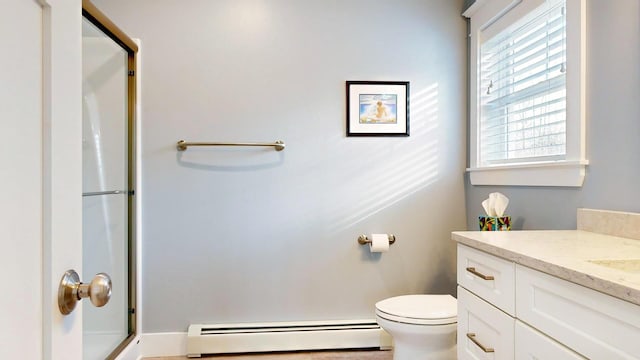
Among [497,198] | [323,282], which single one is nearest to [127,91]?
[323,282]

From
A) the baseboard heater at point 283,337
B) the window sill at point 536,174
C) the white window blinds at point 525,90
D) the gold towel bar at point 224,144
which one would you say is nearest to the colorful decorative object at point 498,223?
the window sill at point 536,174

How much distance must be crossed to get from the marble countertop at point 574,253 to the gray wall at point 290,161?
1.04 metres

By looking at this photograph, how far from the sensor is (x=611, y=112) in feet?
4.73

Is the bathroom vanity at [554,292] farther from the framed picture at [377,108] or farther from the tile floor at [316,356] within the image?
the framed picture at [377,108]

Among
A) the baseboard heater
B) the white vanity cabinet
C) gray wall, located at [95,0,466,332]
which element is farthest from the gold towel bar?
the white vanity cabinet

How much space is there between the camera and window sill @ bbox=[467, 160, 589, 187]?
62.0 inches

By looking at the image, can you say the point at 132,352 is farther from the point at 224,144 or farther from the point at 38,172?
the point at 38,172

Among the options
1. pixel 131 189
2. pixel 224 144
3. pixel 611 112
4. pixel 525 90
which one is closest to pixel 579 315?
pixel 611 112

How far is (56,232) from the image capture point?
611 mm

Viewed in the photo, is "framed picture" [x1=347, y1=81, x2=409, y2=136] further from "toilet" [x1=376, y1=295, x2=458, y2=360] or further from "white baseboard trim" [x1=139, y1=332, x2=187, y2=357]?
"white baseboard trim" [x1=139, y1=332, x2=187, y2=357]

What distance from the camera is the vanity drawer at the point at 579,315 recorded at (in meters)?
0.76

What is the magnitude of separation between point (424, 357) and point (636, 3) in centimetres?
160

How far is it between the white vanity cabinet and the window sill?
0.58 m

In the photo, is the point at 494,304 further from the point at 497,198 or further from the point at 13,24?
the point at 13,24
